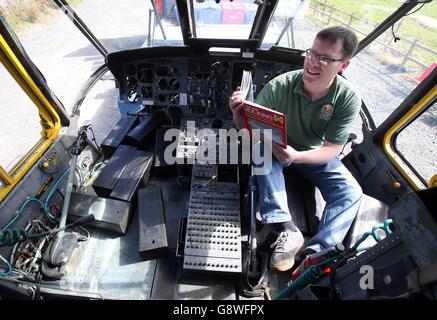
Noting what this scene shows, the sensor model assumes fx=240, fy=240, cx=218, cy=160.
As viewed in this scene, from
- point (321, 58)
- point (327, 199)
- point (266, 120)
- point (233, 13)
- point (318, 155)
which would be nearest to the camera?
point (266, 120)

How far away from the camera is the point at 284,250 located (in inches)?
64.1

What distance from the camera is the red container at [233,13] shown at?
2.00 metres

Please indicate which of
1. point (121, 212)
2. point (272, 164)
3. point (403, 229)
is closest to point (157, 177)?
point (121, 212)

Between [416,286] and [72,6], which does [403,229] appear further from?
[72,6]

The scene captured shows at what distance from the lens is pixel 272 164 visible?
188 centimetres

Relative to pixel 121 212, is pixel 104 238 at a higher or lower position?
lower

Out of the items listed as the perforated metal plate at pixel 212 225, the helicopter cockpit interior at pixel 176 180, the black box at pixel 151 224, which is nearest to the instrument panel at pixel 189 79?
the helicopter cockpit interior at pixel 176 180

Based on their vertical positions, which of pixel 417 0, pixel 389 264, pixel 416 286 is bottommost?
pixel 389 264

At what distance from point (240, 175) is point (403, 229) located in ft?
5.37

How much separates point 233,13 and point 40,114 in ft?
6.10

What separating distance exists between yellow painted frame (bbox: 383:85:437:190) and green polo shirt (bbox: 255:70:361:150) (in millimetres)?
397

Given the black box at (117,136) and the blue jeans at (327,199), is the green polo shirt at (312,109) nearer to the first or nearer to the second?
the blue jeans at (327,199)

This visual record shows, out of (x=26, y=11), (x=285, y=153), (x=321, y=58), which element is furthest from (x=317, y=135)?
(x=26, y=11)

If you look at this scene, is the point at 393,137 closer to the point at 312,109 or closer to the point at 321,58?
the point at 312,109
